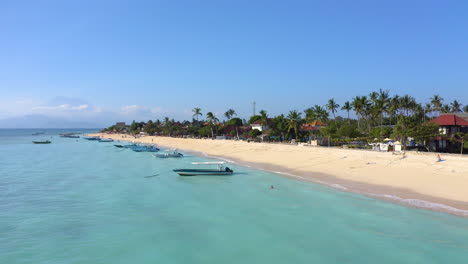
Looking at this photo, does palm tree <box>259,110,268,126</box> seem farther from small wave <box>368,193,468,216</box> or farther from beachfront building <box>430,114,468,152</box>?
small wave <box>368,193,468,216</box>

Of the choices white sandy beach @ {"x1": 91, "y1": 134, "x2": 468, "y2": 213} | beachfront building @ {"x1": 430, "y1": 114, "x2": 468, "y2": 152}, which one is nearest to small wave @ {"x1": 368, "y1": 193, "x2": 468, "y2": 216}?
white sandy beach @ {"x1": 91, "y1": 134, "x2": 468, "y2": 213}

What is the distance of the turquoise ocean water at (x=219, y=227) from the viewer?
14711mm

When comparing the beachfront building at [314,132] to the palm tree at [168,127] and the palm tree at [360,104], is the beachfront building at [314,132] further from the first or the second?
the palm tree at [168,127]

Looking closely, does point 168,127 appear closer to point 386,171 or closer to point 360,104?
point 360,104

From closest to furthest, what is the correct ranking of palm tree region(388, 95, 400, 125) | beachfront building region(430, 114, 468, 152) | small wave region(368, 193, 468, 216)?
small wave region(368, 193, 468, 216) → beachfront building region(430, 114, 468, 152) → palm tree region(388, 95, 400, 125)

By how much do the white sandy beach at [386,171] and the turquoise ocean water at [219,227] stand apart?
2.84m

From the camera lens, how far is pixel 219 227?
18.4 metres

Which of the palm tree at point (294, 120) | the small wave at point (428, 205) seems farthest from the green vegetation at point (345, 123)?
the small wave at point (428, 205)

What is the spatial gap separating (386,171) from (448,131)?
2027 centimetres

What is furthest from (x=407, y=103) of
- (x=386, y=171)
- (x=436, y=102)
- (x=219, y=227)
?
(x=219, y=227)

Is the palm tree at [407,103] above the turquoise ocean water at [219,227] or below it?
above

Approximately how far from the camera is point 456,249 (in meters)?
14.7

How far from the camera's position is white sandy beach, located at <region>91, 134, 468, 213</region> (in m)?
22.6

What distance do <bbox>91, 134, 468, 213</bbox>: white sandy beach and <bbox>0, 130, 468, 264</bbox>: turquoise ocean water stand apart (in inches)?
112
